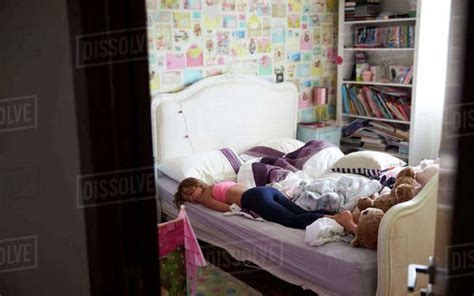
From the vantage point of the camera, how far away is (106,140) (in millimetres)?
1074

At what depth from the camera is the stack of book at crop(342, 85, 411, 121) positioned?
4.37 m

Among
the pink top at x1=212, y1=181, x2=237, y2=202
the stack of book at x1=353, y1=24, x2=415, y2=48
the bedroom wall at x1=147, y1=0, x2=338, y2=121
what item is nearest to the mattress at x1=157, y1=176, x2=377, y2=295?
the pink top at x1=212, y1=181, x2=237, y2=202

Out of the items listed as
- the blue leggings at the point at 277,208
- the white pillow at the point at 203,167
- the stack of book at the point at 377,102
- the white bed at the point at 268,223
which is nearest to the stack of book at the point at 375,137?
the stack of book at the point at 377,102

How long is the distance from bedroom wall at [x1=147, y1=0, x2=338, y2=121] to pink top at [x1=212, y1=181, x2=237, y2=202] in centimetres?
101

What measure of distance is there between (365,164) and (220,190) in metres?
1.12

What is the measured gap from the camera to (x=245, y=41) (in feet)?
14.0

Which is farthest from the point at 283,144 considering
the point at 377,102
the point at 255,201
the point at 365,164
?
the point at 255,201

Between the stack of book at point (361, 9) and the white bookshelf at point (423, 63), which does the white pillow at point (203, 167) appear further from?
the stack of book at point (361, 9)

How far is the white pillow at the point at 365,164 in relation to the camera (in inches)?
136

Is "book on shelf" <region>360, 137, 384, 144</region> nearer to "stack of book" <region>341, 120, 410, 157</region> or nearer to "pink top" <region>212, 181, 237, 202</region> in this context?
"stack of book" <region>341, 120, 410, 157</region>

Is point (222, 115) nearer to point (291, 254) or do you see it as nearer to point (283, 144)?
point (283, 144)

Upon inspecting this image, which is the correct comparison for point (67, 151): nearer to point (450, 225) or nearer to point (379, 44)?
point (450, 225)

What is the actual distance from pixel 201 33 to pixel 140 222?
3.09 m

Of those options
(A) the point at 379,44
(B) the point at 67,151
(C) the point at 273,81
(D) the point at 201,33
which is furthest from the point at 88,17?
(A) the point at 379,44
